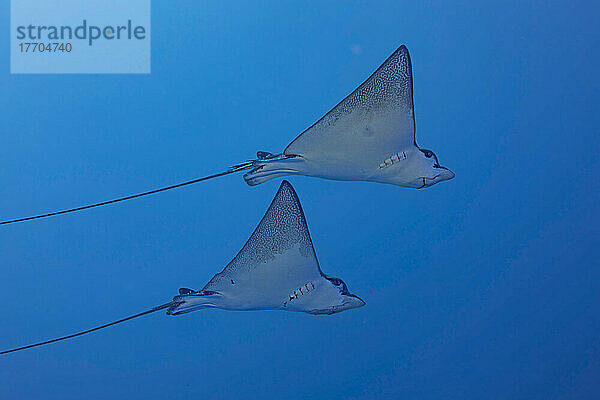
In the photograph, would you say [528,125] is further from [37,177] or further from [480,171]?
[37,177]

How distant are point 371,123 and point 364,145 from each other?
0.17 ft

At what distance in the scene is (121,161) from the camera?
1.49 metres

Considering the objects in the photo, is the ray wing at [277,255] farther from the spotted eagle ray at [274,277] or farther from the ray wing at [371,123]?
the ray wing at [371,123]

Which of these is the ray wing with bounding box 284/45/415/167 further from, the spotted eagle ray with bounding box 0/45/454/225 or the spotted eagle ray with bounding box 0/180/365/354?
the spotted eagle ray with bounding box 0/180/365/354

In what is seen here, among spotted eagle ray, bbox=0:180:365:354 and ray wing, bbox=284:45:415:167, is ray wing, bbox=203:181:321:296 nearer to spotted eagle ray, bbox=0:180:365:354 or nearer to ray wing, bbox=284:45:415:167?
spotted eagle ray, bbox=0:180:365:354

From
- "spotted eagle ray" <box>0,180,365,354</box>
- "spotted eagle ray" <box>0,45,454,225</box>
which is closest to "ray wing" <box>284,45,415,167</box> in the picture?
"spotted eagle ray" <box>0,45,454,225</box>

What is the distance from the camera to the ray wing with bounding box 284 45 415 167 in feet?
4.93

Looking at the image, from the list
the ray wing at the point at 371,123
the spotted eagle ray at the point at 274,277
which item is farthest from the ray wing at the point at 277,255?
the ray wing at the point at 371,123

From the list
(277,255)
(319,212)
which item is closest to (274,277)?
(277,255)

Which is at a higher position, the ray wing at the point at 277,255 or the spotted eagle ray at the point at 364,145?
the spotted eagle ray at the point at 364,145

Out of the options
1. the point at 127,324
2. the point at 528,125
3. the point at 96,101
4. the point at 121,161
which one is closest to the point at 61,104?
the point at 96,101

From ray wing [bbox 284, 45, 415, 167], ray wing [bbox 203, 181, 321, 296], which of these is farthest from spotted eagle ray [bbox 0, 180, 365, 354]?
ray wing [bbox 284, 45, 415, 167]

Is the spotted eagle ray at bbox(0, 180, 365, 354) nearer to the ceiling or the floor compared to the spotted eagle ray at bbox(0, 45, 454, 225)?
nearer to the floor

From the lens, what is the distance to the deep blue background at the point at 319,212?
4.86 ft
